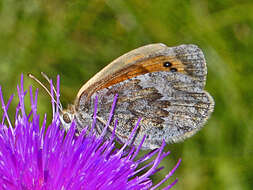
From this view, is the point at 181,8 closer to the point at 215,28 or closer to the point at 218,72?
the point at 215,28

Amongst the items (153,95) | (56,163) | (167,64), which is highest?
(167,64)

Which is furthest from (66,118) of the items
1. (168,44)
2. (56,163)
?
(168,44)

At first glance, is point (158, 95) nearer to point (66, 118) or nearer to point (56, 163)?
point (66, 118)

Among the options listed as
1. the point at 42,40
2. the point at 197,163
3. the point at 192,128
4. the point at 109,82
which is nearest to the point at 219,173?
the point at 197,163

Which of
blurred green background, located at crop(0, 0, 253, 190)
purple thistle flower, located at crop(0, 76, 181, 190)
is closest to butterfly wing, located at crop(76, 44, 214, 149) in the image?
purple thistle flower, located at crop(0, 76, 181, 190)

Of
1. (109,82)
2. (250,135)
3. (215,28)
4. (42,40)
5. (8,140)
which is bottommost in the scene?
(8,140)

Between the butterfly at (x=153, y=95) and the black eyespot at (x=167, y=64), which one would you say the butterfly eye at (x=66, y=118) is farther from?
the black eyespot at (x=167, y=64)

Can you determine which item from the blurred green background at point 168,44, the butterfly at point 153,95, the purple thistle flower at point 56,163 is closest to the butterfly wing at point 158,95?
the butterfly at point 153,95
